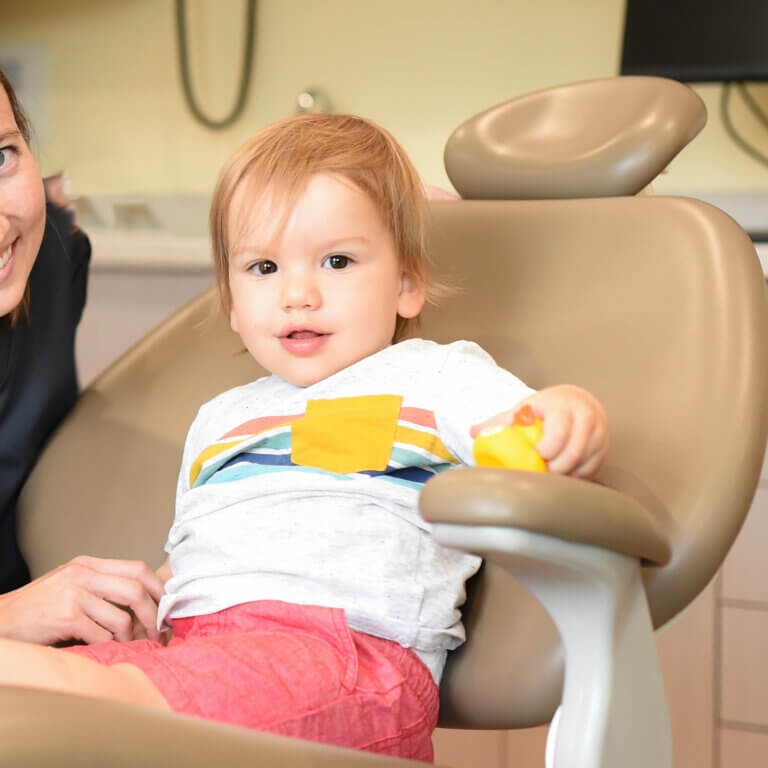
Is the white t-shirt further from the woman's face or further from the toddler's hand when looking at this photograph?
the woman's face

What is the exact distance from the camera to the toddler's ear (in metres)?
0.96

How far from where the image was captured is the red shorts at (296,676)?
0.68 meters

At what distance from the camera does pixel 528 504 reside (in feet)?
1.85

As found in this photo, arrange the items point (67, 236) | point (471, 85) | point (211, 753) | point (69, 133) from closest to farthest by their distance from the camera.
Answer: point (211, 753) → point (67, 236) → point (471, 85) → point (69, 133)

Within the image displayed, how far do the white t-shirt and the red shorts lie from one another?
1 cm

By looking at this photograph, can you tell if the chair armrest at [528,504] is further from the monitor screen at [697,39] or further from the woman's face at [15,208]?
the monitor screen at [697,39]

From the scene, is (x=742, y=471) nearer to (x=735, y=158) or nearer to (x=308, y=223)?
(x=308, y=223)

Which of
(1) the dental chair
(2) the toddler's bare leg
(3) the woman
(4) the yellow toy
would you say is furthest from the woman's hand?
(4) the yellow toy

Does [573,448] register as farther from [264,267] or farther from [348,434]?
[264,267]

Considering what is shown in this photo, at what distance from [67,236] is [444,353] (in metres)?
0.52

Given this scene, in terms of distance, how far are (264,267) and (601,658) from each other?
451 millimetres

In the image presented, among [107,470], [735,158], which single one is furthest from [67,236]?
[735,158]

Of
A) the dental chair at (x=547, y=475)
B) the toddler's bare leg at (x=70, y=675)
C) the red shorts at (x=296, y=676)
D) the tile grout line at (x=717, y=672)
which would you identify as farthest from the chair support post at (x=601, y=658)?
the tile grout line at (x=717, y=672)

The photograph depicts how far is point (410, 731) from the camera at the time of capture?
0.77m
